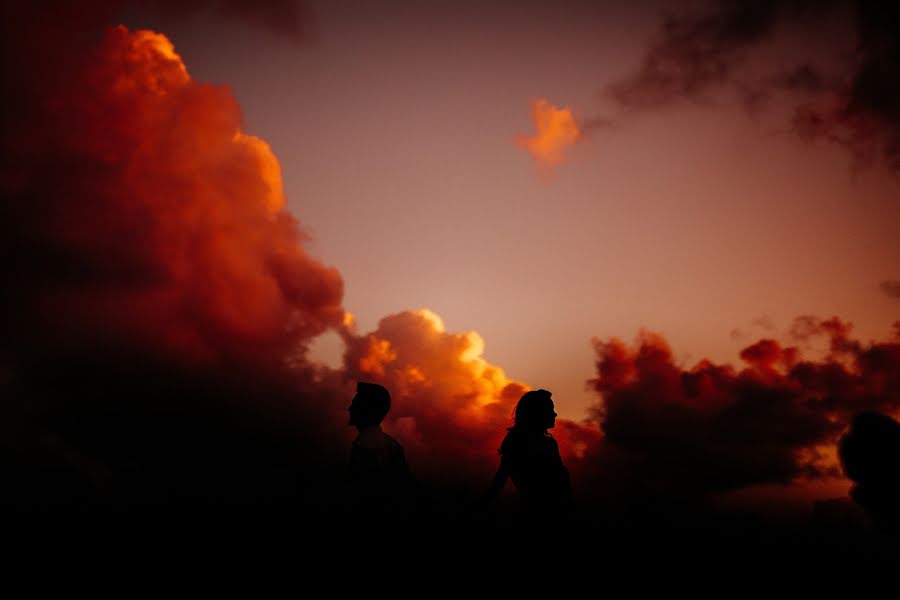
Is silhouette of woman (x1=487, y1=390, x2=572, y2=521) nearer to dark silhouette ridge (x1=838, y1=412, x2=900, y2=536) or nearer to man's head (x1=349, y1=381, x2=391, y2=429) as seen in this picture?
man's head (x1=349, y1=381, x2=391, y2=429)

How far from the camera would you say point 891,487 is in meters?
4.06

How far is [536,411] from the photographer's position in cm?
669

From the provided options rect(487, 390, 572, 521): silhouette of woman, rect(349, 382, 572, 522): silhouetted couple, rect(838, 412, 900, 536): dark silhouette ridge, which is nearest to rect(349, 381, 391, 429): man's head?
rect(349, 382, 572, 522): silhouetted couple

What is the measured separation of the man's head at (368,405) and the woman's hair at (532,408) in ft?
6.43

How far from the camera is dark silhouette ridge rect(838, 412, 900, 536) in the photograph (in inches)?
159

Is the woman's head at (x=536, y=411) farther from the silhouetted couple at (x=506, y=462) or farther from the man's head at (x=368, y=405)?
the man's head at (x=368, y=405)

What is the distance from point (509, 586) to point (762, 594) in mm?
9242

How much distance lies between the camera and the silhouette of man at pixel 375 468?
6.05m

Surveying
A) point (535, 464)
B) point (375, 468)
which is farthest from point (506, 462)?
point (375, 468)

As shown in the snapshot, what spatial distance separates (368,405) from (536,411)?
8.08 feet

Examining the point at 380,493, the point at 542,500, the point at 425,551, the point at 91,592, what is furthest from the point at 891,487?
the point at 91,592

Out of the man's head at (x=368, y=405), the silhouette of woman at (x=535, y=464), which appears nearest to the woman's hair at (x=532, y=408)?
the silhouette of woman at (x=535, y=464)

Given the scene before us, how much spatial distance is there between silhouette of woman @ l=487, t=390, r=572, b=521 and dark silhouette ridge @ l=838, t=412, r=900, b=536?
10.1ft

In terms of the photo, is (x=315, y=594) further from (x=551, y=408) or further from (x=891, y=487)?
(x=891, y=487)
